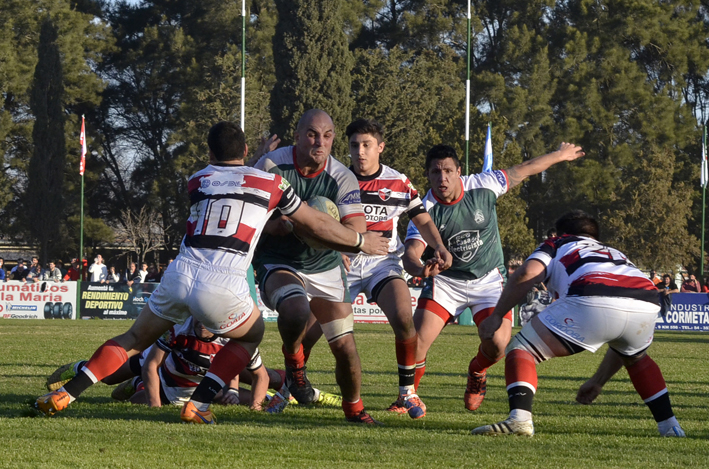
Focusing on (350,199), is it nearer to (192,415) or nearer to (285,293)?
(285,293)

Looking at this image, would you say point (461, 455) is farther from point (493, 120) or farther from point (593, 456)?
point (493, 120)

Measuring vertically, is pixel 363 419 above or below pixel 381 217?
below

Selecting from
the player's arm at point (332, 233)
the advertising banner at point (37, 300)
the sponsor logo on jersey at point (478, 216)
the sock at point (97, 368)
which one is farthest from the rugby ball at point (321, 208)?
the advertising banner at point (37, 300)

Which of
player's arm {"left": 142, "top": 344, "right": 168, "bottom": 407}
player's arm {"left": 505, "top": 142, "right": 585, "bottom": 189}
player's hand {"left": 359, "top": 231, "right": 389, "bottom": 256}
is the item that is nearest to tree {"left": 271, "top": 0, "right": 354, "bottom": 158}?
player's arm {"left": 505, "top": 142, "right": 585, "bottom": 189}

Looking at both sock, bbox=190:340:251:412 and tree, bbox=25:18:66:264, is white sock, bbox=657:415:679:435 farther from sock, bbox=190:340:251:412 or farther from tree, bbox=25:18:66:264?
tree, bbox=25:18:66:264

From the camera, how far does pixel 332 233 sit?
6.28m

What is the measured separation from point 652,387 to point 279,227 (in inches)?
115

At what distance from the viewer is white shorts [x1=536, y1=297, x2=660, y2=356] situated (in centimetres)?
582

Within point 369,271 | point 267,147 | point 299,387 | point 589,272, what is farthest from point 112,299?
point 589,272

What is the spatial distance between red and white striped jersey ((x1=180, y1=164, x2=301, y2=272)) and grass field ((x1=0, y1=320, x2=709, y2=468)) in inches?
45.3

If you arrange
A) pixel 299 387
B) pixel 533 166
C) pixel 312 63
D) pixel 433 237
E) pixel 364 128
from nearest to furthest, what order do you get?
pixel 433 237, pixel 299 387, pixel 364 128, pixel 533 166, pixel 312 63

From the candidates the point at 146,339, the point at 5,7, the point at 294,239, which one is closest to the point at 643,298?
the point at 294,239

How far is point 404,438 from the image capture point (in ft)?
19.3

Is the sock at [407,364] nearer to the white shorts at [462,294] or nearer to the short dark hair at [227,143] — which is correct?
the white shorts at [462,294]
